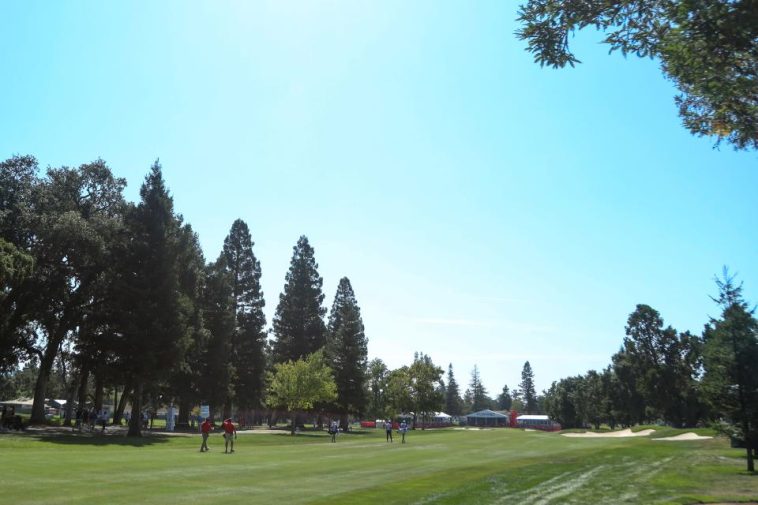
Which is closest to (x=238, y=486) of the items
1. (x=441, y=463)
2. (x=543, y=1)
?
(x=441, y=463)

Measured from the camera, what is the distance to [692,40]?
9719 millimetres

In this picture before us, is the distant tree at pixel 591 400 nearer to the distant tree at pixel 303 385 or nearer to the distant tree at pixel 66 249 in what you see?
the distant tree at pixel 303 385

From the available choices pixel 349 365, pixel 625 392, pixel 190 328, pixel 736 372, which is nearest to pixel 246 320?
pixel 349 365

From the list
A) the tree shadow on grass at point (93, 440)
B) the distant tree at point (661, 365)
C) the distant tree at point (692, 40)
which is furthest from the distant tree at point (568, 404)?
the distant tree at point (692, 40)

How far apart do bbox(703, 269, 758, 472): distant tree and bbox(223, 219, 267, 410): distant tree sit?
5649cm

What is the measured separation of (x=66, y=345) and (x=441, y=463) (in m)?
43.4

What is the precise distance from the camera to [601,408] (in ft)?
396

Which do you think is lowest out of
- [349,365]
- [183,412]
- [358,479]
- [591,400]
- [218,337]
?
[358,479]

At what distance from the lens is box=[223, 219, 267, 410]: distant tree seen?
72.1 meters

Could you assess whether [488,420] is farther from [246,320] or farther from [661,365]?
[246,320]

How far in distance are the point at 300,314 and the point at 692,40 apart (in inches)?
2967

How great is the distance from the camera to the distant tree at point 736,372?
23484mm

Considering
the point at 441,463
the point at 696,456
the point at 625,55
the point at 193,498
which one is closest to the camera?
the point at 625,55

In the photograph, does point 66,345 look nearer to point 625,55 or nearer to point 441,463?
point 441,463
